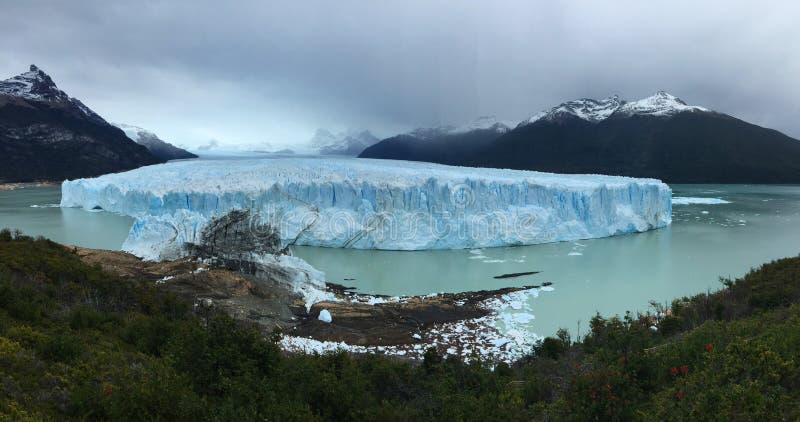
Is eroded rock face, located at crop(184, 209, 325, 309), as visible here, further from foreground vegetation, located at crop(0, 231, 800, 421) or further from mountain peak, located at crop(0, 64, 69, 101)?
mountain peak, located at crop(0, 64, 69, 101)

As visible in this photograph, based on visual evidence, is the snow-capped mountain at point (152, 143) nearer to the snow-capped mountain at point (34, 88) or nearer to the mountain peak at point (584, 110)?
the snow-capped mountain at point (34, 88)

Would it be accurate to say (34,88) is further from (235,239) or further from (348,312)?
(348,312)

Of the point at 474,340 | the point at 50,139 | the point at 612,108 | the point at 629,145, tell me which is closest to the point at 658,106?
the point at 612,108

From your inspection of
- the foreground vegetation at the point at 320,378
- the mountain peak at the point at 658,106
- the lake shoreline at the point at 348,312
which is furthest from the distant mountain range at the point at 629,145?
the foreground vegetation at the point at 320,378

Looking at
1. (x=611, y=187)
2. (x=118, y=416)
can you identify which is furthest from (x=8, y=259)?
(x=611, y=187)

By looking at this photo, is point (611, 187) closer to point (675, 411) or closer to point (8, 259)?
point (675, 411)
